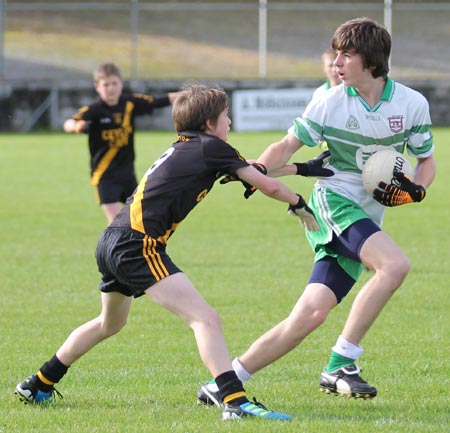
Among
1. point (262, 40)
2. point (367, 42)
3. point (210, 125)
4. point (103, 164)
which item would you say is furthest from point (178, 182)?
point (262, 40)

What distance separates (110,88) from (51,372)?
22.2ft

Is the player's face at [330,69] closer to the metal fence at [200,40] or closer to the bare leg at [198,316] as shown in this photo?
the bare leg at [198,316]

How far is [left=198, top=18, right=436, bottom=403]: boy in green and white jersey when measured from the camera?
5.49m

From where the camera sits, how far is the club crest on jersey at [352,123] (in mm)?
5629

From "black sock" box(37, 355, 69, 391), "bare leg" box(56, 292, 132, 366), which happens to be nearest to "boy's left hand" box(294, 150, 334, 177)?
"bare leg" box(56, 292, 132, 366)

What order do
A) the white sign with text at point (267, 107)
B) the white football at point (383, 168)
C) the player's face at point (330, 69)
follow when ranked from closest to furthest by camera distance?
the white football at point (383, 168) < the player's face at point (330, 69) < the white sign with text at point (267, 107)

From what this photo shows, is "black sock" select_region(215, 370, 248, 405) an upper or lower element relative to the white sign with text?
upper

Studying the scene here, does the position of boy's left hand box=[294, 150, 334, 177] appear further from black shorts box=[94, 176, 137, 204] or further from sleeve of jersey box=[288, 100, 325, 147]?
black shorts box=[94, 176, 137, 204]

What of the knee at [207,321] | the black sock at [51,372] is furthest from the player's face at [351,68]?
the black sock at [51,372]

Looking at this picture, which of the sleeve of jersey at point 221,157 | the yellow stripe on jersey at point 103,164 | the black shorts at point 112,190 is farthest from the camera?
the yellow stripe on jersey at point 103,164

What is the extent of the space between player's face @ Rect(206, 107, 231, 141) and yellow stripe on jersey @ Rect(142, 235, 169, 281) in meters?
0.61

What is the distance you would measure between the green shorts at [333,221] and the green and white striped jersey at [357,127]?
0.05 m

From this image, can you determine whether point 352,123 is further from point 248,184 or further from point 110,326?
point 110,326

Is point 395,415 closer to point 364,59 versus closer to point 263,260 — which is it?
point 364,59
